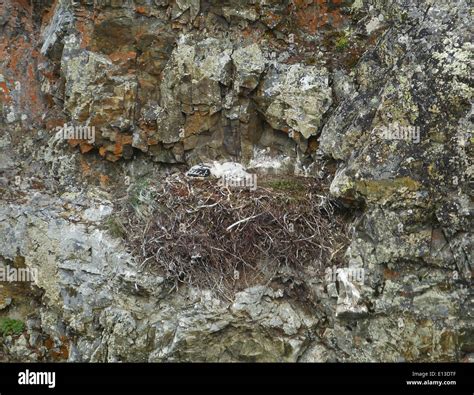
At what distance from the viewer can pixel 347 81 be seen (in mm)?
6484

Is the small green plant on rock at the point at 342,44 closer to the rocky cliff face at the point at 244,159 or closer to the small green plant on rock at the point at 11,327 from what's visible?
the rocky cliff face at the point at 244,159

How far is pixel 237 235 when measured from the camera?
602 centimetres

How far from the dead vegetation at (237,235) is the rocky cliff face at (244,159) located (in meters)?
0.07

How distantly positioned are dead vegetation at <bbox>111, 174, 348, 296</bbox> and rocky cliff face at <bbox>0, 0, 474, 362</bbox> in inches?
2.9

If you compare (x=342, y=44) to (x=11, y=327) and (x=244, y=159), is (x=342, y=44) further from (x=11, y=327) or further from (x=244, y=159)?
(x=11, y=327)

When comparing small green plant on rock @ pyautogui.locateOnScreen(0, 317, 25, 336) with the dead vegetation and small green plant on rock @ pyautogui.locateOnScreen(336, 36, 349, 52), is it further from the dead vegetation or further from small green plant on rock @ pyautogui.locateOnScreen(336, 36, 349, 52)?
small green plant on rock @ pyautogui.locateOnScreen(336, 36, 349, 52)

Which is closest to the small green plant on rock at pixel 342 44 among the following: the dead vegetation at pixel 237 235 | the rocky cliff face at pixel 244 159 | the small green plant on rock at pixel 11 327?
the rocky cliff face at pixel 244 159

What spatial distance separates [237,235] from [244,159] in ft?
4.14

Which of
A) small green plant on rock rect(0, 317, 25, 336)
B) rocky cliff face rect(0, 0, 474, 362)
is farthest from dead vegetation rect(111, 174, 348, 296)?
small green plant on rock rect(0, 317, 25, 336)

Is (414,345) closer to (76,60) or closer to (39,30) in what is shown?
(76,60)

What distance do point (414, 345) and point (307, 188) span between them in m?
2.14

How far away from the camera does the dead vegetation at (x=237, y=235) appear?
5949 millimetres

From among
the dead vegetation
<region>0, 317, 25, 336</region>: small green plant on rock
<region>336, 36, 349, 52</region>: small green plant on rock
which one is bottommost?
<region>0, 317, 25, 336</region>: small green plant on rock

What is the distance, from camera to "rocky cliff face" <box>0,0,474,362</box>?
5293 millimetres
